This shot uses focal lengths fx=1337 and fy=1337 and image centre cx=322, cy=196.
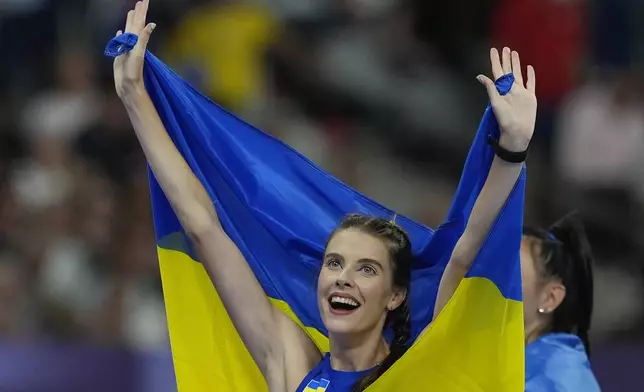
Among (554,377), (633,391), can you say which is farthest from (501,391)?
(633,391)

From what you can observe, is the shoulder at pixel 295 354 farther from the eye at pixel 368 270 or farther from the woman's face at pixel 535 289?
the woman's face at pixel 535 289

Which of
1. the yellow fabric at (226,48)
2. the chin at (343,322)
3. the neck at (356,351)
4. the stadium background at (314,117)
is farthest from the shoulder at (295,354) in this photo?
the yellow fabric at (226,48)

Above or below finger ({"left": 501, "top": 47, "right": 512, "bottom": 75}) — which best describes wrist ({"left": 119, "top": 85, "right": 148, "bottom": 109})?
below

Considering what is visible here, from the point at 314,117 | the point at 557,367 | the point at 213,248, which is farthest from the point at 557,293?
the point at 314,117

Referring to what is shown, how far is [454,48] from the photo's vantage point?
25.5ft

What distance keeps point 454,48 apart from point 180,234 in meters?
4.13

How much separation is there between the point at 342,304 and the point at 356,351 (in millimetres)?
152

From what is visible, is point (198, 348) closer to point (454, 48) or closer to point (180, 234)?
point (180, 234)

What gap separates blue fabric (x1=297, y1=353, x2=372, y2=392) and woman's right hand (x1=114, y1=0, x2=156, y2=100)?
3.06 feet

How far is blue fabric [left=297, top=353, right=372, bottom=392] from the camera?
3555 millimetres

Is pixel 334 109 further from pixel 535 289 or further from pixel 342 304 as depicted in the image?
pixel 342 304

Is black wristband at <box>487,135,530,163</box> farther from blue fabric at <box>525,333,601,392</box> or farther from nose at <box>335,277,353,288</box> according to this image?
blue fabric at <box>525,333,601,392</box>

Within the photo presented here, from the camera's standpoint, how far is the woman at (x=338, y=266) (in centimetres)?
331

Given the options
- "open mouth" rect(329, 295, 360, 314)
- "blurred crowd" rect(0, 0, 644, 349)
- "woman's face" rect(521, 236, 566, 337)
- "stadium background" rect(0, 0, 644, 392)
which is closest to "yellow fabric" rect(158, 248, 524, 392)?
"open mouth" rect(329, 295, 360, 314)
